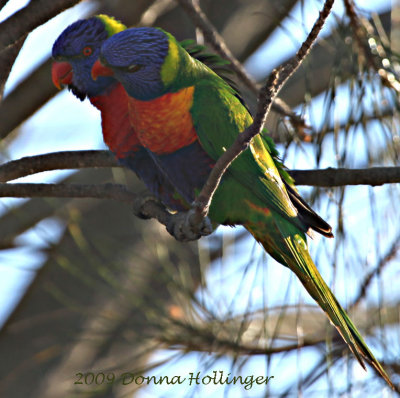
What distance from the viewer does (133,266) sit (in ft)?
7.52

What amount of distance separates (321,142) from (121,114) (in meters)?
0.55

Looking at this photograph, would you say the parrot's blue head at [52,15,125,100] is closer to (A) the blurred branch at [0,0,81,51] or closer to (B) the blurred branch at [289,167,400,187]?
(A) the blurred branch at [0,0,81,51]

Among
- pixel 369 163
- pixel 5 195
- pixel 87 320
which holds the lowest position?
pixel 87 320

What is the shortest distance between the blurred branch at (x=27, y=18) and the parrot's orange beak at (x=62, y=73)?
2.05ft

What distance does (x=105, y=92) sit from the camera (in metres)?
1.69

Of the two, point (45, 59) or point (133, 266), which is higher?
point (45, 59)

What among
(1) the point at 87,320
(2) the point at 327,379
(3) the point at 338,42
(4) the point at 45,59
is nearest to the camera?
(2) the point at 327,379

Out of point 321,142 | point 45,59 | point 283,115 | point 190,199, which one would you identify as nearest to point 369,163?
point 321,142

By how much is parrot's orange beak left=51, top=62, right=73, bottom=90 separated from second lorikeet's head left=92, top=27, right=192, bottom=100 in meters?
0.40

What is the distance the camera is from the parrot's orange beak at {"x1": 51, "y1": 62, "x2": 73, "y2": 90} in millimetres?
1791

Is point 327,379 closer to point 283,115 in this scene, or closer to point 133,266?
point 283,115

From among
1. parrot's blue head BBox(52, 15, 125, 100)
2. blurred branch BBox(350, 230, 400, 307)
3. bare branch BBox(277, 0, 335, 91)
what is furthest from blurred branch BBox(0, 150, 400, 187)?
bare branch BBox(277, 0, 335, 91)

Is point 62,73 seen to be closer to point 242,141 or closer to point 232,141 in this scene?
point 232,141

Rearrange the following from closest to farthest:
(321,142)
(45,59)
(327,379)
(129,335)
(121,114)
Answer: (327,379), (321,142), (121,114), (129,335), (45,59)
